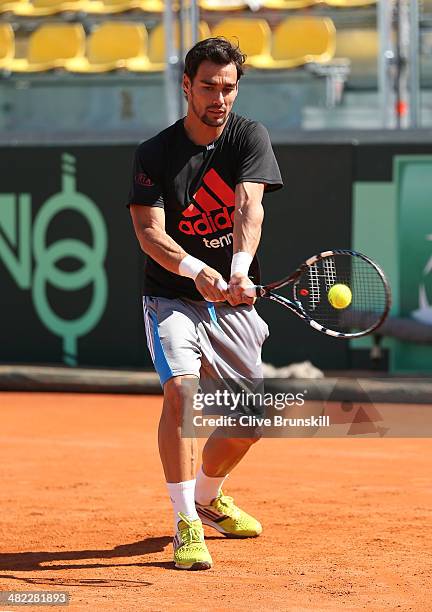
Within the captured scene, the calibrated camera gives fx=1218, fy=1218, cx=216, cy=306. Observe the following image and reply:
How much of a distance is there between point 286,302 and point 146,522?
1.46 metres

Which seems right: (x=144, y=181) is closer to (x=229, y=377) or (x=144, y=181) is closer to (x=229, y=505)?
(x=229, y=377)

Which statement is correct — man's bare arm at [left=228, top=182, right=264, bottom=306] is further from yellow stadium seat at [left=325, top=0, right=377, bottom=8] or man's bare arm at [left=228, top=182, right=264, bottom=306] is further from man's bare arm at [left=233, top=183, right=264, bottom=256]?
yellow stadium seat at [left=325, top=0, right=377, bottom=8]

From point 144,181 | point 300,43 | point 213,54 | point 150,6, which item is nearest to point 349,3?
point 300,43

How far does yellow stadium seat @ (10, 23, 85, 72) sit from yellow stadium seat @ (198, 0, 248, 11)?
5.70 ft

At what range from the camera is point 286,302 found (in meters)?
5.03

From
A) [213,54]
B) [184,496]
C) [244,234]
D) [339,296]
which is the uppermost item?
[213,54]

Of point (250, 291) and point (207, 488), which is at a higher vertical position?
point (250, 291)

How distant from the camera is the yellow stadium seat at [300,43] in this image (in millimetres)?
11695

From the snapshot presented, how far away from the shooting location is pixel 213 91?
4.95 metres

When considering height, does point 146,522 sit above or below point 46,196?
below

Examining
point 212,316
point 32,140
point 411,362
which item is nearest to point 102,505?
point 212,316

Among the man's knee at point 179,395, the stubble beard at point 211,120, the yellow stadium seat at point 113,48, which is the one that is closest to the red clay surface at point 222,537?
the man's knee at point 179,395

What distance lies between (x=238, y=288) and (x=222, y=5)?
759 cm

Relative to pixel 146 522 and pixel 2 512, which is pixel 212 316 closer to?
pixel 146 522
